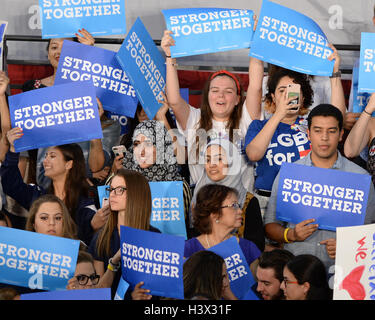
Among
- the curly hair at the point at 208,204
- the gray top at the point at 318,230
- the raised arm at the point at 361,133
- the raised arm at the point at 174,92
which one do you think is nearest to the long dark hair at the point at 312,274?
the gray top at the point at 318,230

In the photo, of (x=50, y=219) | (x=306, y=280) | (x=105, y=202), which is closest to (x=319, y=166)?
(x=306, y=280)

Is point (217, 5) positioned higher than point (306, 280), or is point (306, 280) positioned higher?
point (217, 5)

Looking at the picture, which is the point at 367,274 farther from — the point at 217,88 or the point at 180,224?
the point at 217,88

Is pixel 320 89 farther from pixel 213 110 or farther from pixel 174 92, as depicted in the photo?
pixel 174 92

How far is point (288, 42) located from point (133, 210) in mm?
1506

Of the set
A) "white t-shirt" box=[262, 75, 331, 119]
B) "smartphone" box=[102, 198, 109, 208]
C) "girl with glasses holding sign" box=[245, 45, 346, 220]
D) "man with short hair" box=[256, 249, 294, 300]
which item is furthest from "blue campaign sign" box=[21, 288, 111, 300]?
"white t-shirt" box=[262, 75, 331, 119]

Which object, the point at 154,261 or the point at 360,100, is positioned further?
the point at 360,100

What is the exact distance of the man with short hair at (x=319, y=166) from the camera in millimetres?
4164

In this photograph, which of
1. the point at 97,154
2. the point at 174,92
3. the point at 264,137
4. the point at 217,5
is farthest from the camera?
the point at 217,5

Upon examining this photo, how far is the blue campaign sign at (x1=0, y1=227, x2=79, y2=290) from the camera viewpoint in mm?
3871

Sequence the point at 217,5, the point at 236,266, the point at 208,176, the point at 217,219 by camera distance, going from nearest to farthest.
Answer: the point at 236,266 < the point at 217,219 < the point at 208,176 < the point at 217,5

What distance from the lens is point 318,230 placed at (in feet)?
13.7

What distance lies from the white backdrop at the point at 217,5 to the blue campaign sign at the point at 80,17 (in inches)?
51.0
